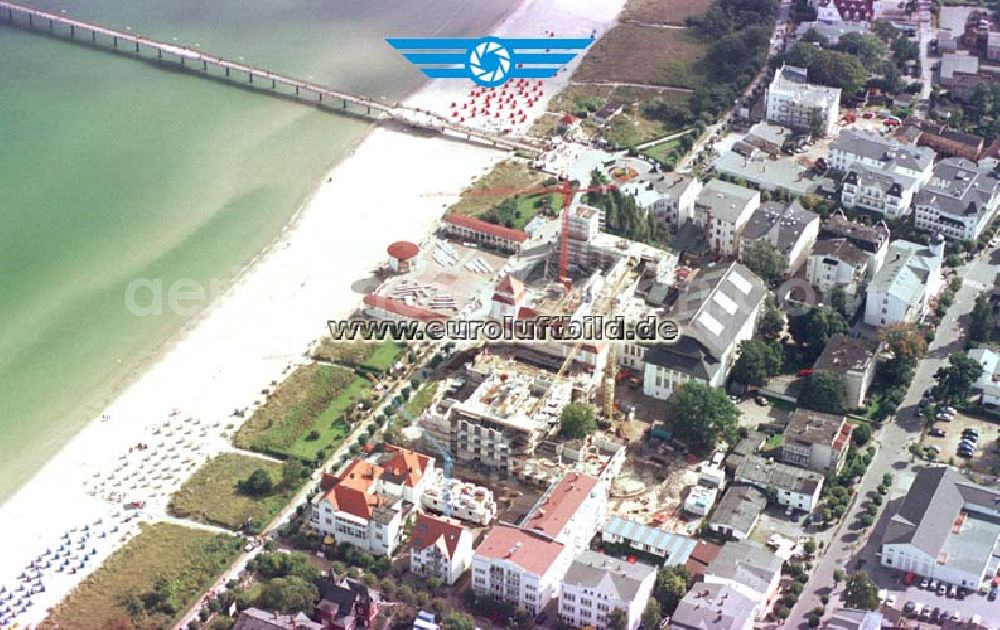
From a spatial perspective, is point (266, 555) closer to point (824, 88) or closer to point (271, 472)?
point (271, 472)

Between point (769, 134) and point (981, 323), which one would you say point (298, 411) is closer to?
point (981, 323)

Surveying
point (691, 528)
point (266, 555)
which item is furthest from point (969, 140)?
point (266, 555)

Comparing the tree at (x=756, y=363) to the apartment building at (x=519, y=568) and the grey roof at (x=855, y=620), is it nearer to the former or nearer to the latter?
the apartment building at (x=519, y=568)

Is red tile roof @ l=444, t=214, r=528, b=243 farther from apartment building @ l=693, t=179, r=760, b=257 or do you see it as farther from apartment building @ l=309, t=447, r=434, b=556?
apartment building @ l=309, t=447, r=434, b=556

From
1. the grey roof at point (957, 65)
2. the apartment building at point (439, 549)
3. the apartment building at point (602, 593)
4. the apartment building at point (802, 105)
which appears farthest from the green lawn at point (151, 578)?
the grey roof at point (957, 65)

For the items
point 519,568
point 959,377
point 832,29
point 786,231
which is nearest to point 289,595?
point 519,568

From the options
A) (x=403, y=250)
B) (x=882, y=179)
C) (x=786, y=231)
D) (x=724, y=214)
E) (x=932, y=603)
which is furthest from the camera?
(x=882, y=179)
